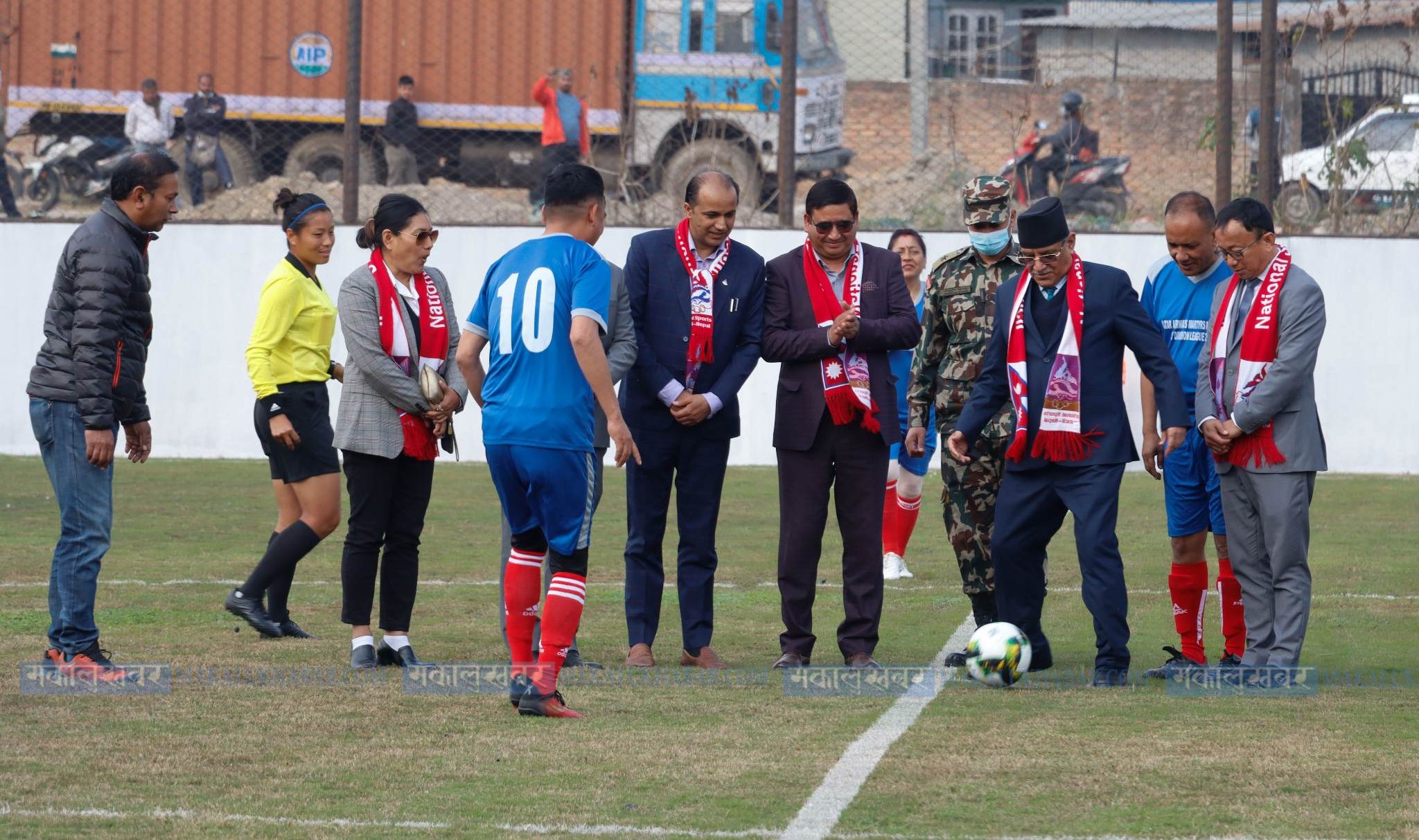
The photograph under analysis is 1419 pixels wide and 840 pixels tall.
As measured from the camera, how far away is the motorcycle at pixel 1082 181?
1764cm

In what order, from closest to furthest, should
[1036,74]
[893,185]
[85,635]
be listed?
[85,635] < [893,185] < [1036,74]

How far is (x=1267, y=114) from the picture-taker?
1673 centimetres

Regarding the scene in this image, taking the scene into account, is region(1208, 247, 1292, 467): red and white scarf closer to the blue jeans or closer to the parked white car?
the blue jeans

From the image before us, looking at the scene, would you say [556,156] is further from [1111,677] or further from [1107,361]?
[1111,677]

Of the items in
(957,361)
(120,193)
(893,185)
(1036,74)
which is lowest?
(957,361)

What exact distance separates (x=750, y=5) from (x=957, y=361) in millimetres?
13399

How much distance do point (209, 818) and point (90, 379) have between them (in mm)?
2458

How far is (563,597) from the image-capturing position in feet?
20.3

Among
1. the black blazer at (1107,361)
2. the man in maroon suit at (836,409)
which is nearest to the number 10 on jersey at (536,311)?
the man in maroon suit at (836,409)

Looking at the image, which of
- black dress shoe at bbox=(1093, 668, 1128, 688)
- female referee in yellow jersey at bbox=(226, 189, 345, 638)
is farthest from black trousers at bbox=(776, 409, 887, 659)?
female referee in yellow jersey at bbox=(226, 189, 345, 638)

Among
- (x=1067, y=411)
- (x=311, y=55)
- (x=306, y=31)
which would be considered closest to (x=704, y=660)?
(x=1067, y=411)

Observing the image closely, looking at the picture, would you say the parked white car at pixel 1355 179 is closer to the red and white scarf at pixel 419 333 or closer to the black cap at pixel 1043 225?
the black cap at pixel 1043 225

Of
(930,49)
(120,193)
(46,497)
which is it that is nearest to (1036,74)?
(930,49)

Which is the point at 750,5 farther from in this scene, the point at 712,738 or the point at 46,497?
the point at 712,738
